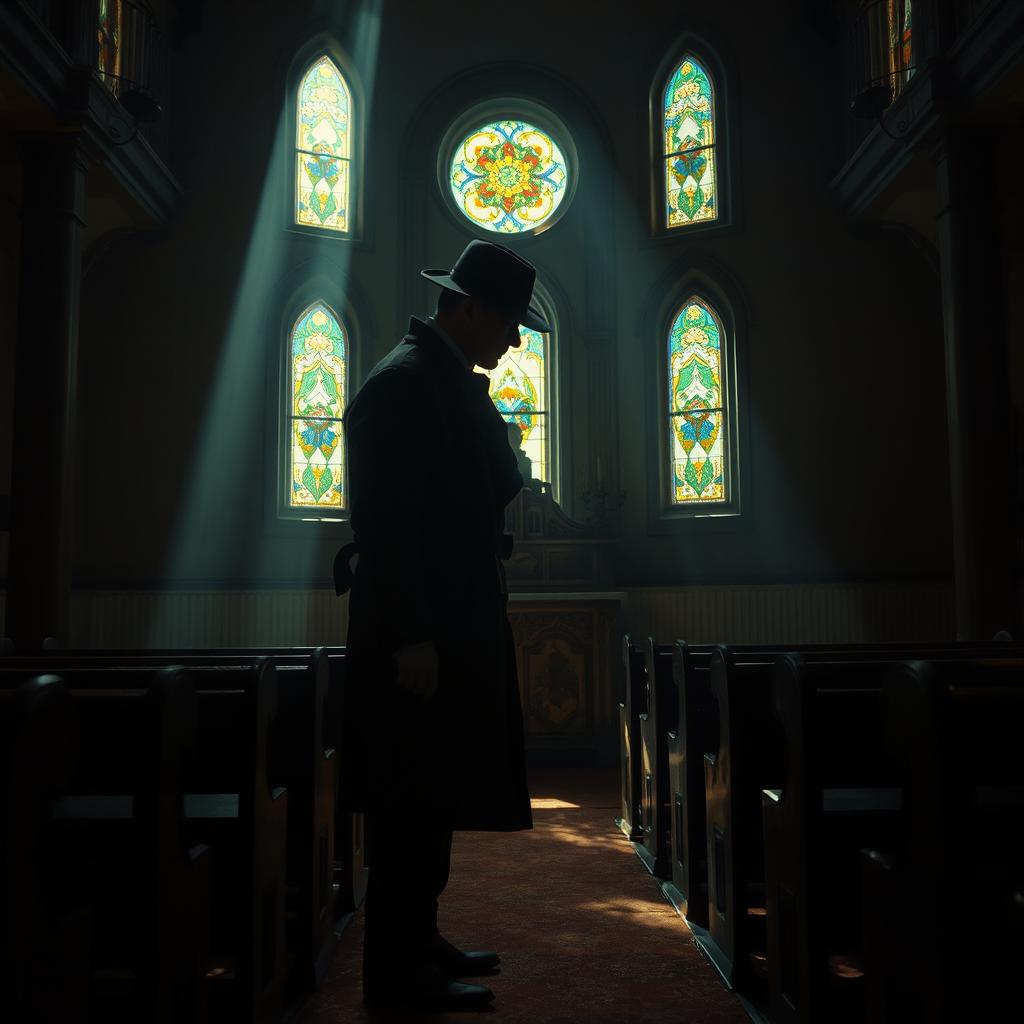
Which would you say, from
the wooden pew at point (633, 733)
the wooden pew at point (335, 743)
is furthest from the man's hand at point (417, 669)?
the wooden pew at point (633, 733)

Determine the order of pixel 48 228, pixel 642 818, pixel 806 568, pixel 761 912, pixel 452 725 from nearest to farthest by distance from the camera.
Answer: pixel 452 725, pixel 761 912, pixel 642 818, pixel 48 228, pixel 806 568

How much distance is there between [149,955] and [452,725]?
795 millimetres

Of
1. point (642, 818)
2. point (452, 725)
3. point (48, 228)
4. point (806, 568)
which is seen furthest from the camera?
point (806, 568)

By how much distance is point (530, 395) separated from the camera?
28.5 feet

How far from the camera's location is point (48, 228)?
239 inches

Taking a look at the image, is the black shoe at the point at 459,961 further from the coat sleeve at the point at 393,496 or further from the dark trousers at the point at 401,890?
the coat sleeve at the point at 393,496

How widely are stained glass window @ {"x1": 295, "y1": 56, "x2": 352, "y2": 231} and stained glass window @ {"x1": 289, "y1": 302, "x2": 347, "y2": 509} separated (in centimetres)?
83

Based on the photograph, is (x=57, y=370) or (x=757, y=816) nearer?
(x=757, y=816)

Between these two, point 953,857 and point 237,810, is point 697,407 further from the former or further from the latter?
point 953,857

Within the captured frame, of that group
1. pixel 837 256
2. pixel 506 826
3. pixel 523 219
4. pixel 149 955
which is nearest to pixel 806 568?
pixel 837 256

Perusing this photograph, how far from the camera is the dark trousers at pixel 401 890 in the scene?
2.28m

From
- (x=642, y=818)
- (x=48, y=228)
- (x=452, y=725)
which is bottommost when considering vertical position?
(x=642, y=818)

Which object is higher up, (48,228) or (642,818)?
(48,228)

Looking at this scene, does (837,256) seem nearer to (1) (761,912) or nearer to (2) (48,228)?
(2) (48,228)
